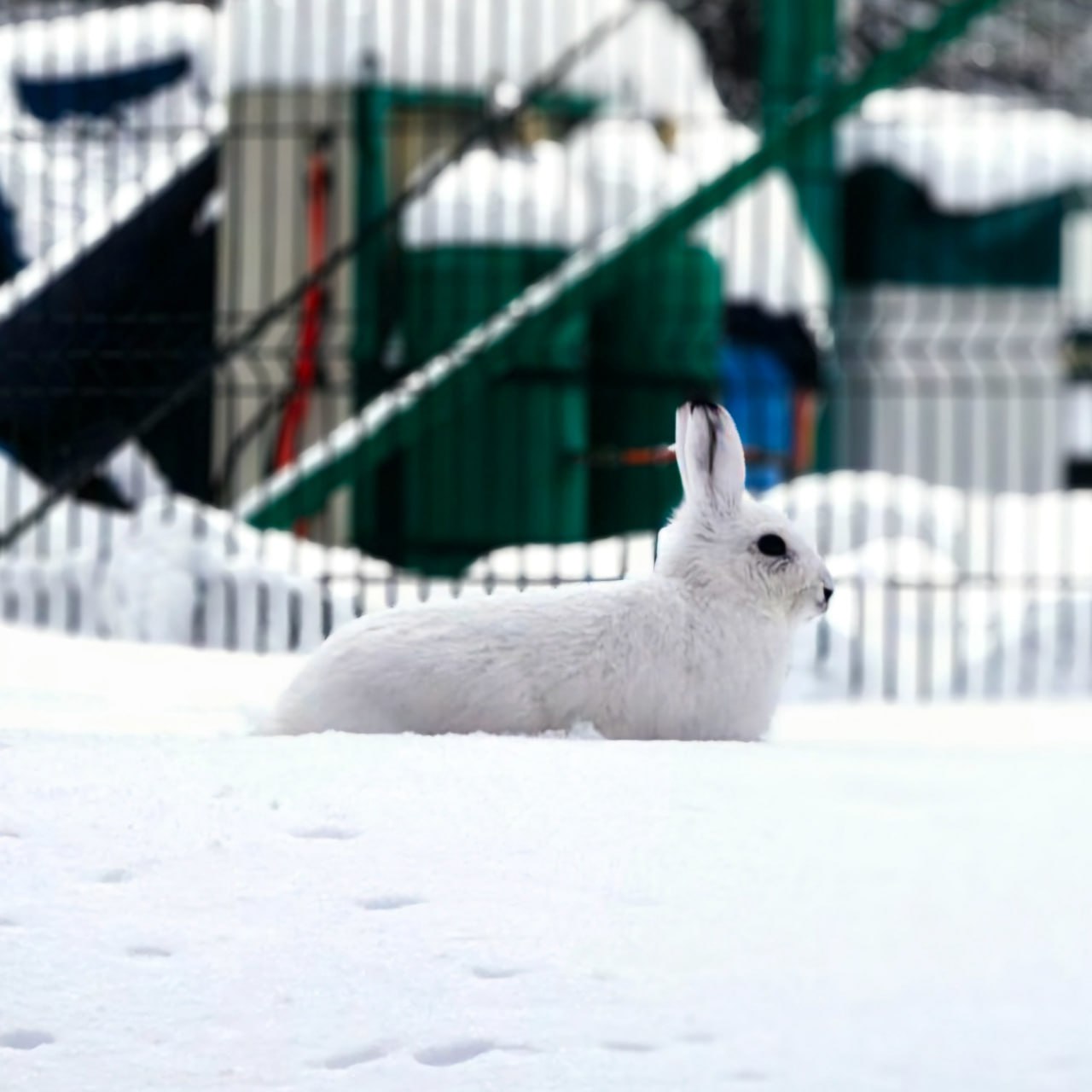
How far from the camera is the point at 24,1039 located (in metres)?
3.84

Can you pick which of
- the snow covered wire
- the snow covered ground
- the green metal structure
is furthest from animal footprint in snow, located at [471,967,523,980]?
the green metal structure

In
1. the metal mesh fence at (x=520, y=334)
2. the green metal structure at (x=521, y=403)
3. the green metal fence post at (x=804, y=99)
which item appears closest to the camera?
the metal mesh fence at (x=520, y=334)

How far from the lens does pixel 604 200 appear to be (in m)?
13.4

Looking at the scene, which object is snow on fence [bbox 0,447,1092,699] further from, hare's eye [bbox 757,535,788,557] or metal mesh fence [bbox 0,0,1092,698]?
hare's eye [bbox 757,535,788,557]

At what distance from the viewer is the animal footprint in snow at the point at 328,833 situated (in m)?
4.55

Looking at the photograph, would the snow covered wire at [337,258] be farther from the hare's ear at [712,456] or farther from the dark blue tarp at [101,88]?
the hare's ear at [712,456]

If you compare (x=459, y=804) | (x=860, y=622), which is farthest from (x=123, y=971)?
(x=860, y=622)

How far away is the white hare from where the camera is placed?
546 cm

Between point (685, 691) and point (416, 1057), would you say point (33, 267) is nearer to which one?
point (685, 691)

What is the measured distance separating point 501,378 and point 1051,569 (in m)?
2.98

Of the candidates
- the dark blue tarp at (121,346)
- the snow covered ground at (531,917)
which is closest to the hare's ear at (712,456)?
the snow covered ground at (531,917)

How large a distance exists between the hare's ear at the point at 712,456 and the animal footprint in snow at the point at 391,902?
6.36 feet

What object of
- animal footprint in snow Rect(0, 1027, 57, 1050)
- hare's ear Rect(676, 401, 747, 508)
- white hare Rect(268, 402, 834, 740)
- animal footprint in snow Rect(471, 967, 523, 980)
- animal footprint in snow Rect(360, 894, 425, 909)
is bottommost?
animal footprint in snow Rect(0, 1027, 57, 1050)

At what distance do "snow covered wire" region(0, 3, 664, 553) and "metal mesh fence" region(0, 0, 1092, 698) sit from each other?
36mm
